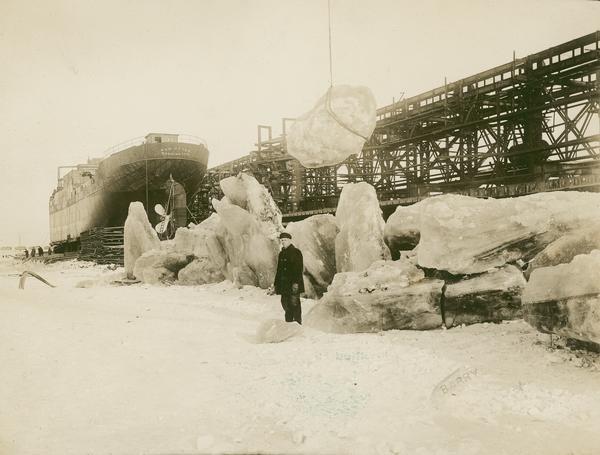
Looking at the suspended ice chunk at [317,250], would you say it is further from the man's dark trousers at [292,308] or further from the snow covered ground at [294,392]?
the snow covered ground at [294,392]

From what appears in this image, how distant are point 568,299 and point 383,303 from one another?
2.39 meters

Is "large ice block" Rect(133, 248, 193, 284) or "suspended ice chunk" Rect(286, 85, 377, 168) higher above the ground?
"suspended ice chunk" Rect(286, 85, 377, 168)

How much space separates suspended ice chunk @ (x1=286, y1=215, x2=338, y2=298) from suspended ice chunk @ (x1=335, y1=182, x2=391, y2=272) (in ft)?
1.38

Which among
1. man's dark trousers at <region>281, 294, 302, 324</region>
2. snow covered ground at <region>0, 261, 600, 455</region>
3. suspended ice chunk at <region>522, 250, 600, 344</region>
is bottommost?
snow covered ground at <region>0, 261, 600, 455</region>

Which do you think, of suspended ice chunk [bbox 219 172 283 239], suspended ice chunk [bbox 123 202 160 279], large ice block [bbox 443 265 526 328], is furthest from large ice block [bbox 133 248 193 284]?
large ice block [bbox 443 265 526 328]

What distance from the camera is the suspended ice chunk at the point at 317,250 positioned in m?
8.96

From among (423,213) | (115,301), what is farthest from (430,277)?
(115,301)

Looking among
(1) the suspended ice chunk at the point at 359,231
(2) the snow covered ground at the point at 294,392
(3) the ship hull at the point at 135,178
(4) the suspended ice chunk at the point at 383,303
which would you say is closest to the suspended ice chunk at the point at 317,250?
(1) the suspended ice chunk at the point at 359,231

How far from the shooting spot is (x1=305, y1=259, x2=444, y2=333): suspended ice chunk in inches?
231

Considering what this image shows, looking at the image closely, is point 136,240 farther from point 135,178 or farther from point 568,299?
point 568,299

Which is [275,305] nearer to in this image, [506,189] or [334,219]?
[334,219]

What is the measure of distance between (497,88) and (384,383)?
13.9 m

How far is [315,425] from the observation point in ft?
10.2

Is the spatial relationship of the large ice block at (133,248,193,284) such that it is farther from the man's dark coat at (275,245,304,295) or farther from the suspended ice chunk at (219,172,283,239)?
the man's dark coat at (275,245,304,295)
